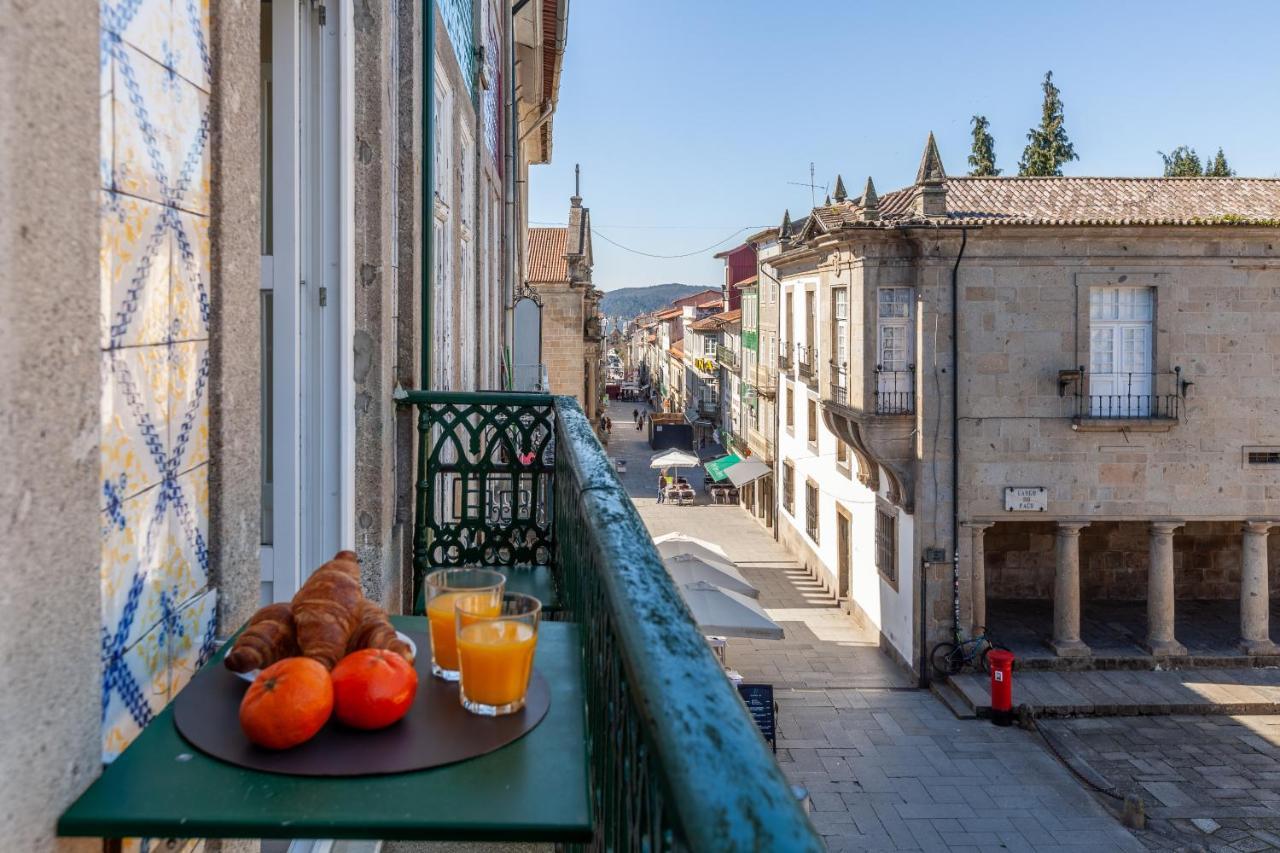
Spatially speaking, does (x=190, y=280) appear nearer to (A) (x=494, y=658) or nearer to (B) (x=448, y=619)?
(B) (x=448, y=619)

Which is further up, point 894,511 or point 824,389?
point 824,389

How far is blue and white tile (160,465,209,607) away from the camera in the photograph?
1.93m

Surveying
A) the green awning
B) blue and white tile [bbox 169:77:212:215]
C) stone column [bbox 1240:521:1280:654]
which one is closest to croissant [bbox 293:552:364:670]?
blue and white tile [bbox 169:77:212:215]

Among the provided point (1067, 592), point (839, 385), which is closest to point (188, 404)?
point (1067, 592)

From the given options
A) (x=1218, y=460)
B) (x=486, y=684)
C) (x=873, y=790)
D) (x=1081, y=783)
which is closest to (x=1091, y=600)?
(x=1218, y=460)

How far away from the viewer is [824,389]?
78.2 feet

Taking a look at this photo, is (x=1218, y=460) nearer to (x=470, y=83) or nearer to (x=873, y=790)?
(x=873, y=790)

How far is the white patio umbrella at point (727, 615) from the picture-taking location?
1641cm

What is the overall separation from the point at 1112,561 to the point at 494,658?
24.8m

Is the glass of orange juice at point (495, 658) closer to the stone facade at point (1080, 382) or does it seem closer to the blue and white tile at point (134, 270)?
the blue and white tile at point (134, 270)

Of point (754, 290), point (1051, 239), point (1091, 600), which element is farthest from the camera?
point (754, 290)

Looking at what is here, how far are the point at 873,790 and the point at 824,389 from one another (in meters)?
11.5

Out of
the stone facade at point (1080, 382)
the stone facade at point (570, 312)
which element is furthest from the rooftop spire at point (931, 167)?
the stone facade at point (570, 312)

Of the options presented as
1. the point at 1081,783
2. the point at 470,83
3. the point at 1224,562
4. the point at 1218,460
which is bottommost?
the point at 1081,783
